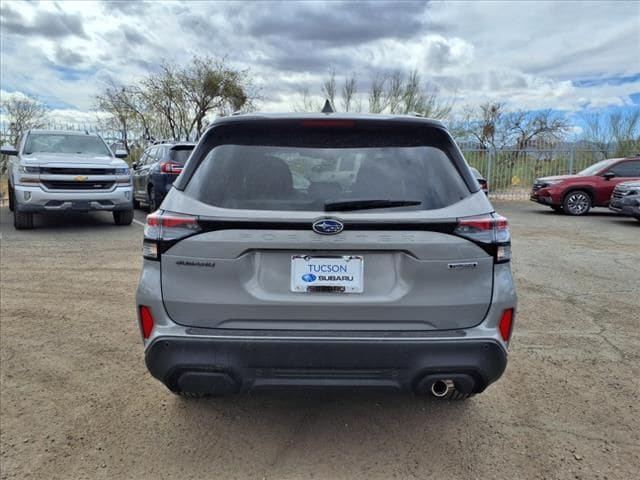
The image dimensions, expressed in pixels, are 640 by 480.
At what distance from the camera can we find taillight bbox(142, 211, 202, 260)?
2.37 m

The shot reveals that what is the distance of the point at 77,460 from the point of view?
2.65 m

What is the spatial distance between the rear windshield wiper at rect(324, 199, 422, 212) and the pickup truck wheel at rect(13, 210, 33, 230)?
29.7 feet

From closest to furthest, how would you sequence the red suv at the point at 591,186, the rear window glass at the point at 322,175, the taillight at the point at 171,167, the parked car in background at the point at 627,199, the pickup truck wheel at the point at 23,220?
the rear window glass at the point at 322,175 → the pickup truck wheel at the point at 23,220 → the taillight at the point at 171,167 → the parked car in background at the point at 627,199 → the red suv at the point at 591,186

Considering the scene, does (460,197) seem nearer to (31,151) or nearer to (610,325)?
(610,325)

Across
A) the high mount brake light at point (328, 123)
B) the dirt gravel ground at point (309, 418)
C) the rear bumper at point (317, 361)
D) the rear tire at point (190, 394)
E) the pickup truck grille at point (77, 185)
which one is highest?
the high mount brake light at point (328, 123)

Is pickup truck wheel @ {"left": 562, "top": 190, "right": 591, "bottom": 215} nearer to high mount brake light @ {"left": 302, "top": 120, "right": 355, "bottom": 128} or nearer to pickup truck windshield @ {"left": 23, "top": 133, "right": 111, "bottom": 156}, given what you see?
pickup truck windshield @ {"left": 23, "top": 133, "right": 111, "bottom": 156}

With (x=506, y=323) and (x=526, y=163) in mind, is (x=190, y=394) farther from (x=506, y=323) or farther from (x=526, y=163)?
(x=526, y=163)

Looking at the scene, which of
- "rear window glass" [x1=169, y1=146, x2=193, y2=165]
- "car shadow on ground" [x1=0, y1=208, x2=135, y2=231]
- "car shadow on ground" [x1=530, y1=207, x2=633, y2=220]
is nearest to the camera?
"car shadow on ground" [x1=0, y1=208, x2=135, y2=231]

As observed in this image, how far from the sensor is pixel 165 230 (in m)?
2.40

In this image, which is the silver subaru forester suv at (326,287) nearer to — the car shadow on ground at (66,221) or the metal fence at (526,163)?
the car shadow on ground at (66,221)

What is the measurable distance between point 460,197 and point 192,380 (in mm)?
1565

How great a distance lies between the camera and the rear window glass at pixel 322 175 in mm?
2432

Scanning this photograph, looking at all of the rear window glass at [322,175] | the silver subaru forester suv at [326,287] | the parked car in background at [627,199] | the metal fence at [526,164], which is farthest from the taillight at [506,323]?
the metal fence at [526,164]

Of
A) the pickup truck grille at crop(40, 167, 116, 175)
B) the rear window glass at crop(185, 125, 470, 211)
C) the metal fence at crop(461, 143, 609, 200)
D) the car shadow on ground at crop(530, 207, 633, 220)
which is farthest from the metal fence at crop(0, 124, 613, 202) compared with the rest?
the rear window glass at crop(185, 125, 470, 211)
